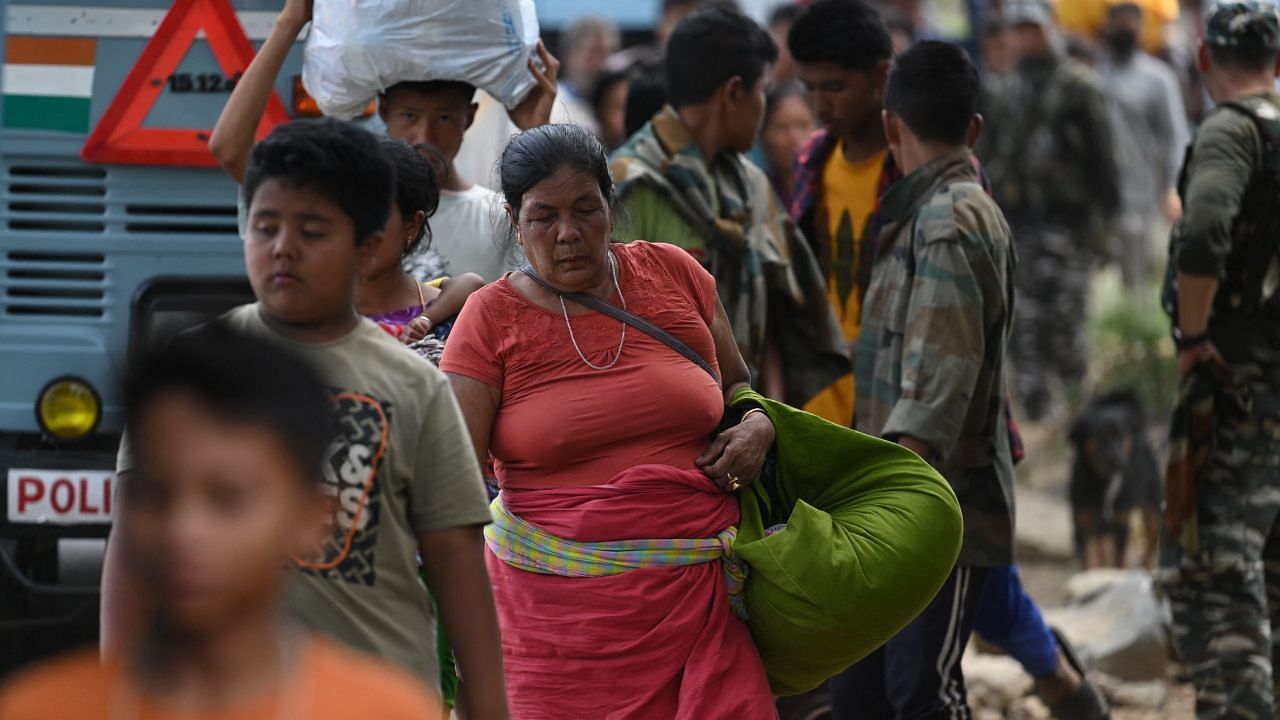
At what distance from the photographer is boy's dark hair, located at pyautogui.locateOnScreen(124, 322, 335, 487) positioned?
2.00 m

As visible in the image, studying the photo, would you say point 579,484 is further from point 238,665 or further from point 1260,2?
point 1260,2

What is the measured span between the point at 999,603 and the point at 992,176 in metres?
6.96

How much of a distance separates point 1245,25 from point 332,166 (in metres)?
3.52

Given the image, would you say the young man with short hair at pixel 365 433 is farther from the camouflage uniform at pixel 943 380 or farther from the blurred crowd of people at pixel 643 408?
the camouflage uniform at pixel 943 380

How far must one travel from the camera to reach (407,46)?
4422mm

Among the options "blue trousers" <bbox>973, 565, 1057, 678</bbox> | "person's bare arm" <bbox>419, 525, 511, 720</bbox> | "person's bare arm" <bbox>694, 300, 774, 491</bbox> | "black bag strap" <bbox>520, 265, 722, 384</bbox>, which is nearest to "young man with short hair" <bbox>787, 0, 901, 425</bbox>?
"blue trousers" <bbox>973, 565, 1057, 678</bbox>

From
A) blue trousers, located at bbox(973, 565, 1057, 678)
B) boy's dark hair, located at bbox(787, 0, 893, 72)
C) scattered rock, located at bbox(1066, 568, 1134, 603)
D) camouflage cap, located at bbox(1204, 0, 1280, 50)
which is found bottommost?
scattered rock, located at bbox(1066, 568, 1134, 603)

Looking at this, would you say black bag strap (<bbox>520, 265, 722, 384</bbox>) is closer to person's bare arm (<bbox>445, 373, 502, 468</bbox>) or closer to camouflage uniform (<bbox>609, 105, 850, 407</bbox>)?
person's bare arm (<bbox>445, 373, 502, 468</bbox>)

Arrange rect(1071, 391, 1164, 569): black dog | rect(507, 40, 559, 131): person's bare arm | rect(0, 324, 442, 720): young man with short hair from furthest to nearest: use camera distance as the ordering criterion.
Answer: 1. rect(1071, 391, 1164, 569): black dog
2. rect(507, 40, 559, 131): person's bare arm
3. rect(0, 324, 442, 720): young man with short hair

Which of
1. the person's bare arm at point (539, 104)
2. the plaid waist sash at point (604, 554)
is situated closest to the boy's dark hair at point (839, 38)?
the person's bare arm at point (539, 104)

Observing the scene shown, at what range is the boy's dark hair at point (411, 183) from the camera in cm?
367

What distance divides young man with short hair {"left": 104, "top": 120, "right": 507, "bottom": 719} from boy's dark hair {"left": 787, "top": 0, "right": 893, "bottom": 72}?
2.77 m

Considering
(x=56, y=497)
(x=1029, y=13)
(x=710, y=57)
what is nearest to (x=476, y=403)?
(x=710, y=57)

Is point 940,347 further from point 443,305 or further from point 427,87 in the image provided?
point 427,87
